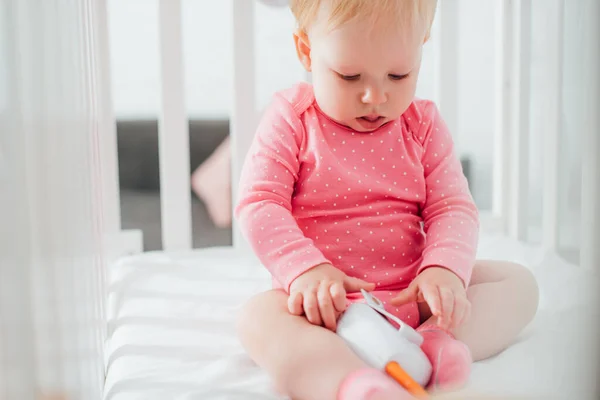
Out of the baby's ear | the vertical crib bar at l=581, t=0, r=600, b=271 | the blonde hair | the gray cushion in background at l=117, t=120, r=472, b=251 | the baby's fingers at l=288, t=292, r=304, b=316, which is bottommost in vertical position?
the gray cushion in background at l=117, t=120, r=472, b=251

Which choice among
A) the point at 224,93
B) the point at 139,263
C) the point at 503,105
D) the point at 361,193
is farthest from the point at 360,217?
the point at 224,93

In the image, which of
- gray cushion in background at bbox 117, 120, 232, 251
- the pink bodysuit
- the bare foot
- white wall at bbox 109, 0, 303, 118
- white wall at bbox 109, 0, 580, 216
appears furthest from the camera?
gray cushion in background at bbox 117, 120, 232, 251

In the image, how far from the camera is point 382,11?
0.69m

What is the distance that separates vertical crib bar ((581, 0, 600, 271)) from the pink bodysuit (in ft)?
0.84

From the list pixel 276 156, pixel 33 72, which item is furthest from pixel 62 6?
pixel 276 156

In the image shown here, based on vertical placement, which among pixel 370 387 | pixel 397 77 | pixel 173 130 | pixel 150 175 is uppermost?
pixel 397 77

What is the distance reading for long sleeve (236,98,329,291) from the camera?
2.34 ft

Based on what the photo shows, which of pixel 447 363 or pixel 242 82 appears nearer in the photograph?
pixel 447 363

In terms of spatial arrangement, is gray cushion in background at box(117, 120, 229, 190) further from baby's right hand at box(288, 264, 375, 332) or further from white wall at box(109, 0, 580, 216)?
baby's right hand at box(288, 264, 375, 332)

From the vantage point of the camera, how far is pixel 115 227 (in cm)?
121

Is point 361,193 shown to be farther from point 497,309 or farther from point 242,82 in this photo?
point 242,82

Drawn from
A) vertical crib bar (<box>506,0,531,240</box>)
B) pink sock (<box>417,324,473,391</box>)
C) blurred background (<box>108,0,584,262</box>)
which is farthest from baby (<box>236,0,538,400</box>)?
vertical crib bar (<box>506,0,531,240</box>)

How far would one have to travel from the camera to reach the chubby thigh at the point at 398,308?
2.36 ft

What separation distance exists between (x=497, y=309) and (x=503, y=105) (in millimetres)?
596
